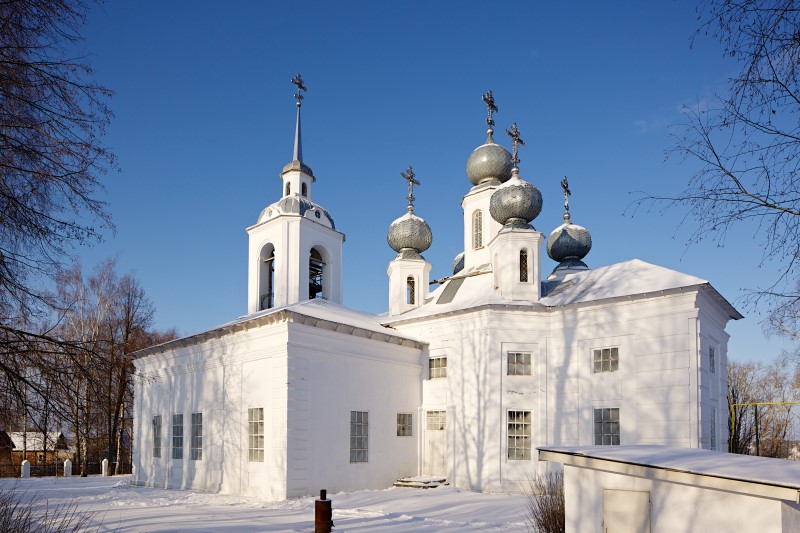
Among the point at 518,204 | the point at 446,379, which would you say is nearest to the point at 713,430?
the point at 446,379

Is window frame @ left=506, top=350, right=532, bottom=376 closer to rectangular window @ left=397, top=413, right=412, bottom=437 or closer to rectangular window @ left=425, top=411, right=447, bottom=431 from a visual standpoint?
rectangular window @ left=425, top=411, right=447, bottom=431

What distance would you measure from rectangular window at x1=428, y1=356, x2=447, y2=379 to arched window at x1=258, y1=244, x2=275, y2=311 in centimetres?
645

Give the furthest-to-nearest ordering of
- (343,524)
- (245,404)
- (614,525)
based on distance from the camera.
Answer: (245,404), (343,524), (614,525)

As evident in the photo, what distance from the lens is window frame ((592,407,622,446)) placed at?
17484mm

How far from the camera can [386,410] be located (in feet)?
63.9

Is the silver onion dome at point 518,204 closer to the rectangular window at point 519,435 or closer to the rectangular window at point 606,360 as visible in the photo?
the rectangular window at point 606,360

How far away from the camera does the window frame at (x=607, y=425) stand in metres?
17.5

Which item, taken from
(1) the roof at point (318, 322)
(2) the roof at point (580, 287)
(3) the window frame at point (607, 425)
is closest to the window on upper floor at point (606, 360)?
(3) the window frame at point (607, 425)

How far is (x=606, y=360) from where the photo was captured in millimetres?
18109

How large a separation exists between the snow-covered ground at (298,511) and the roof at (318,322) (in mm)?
4424

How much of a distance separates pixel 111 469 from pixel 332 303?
637 inches

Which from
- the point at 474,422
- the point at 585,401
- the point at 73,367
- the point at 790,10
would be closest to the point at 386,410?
the point at 474,422

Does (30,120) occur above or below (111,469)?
above

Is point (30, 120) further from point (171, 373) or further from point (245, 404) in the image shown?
point (171, 373)
